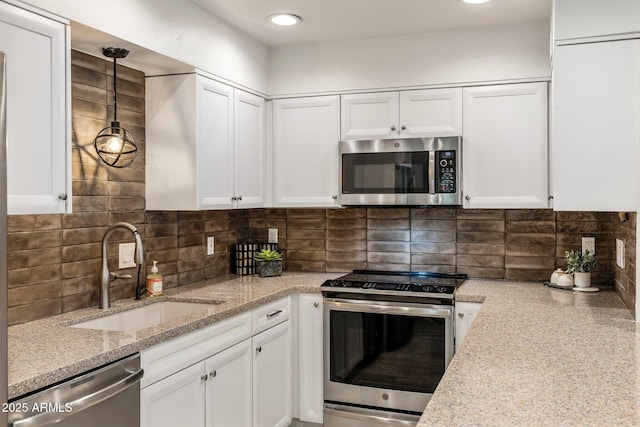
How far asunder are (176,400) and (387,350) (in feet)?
4.18

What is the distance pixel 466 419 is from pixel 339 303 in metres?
1.85

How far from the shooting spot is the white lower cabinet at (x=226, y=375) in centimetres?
207

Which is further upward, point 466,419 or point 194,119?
point 194,119

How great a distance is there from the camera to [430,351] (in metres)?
2.95

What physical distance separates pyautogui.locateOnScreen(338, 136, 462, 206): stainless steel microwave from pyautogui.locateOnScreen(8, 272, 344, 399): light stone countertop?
0.79 m

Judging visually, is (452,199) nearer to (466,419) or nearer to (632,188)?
(632,188)

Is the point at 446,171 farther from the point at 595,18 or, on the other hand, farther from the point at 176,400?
the point at 176,400

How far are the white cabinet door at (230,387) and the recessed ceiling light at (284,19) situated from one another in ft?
5.54

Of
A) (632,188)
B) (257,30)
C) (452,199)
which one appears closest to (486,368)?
(632,188)

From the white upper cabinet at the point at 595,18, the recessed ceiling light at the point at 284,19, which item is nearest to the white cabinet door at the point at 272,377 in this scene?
the recessed ceiling light at the point at 284,19

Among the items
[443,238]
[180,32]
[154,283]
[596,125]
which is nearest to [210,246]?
[154,283]

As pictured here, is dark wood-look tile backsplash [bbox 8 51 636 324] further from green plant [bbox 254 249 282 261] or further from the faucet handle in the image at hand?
green plant [bbox 254 249 282 261]

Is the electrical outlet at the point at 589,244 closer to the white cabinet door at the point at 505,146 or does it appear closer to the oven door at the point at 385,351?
the white cabinet door at the point at 505,146

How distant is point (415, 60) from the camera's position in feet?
10.6
